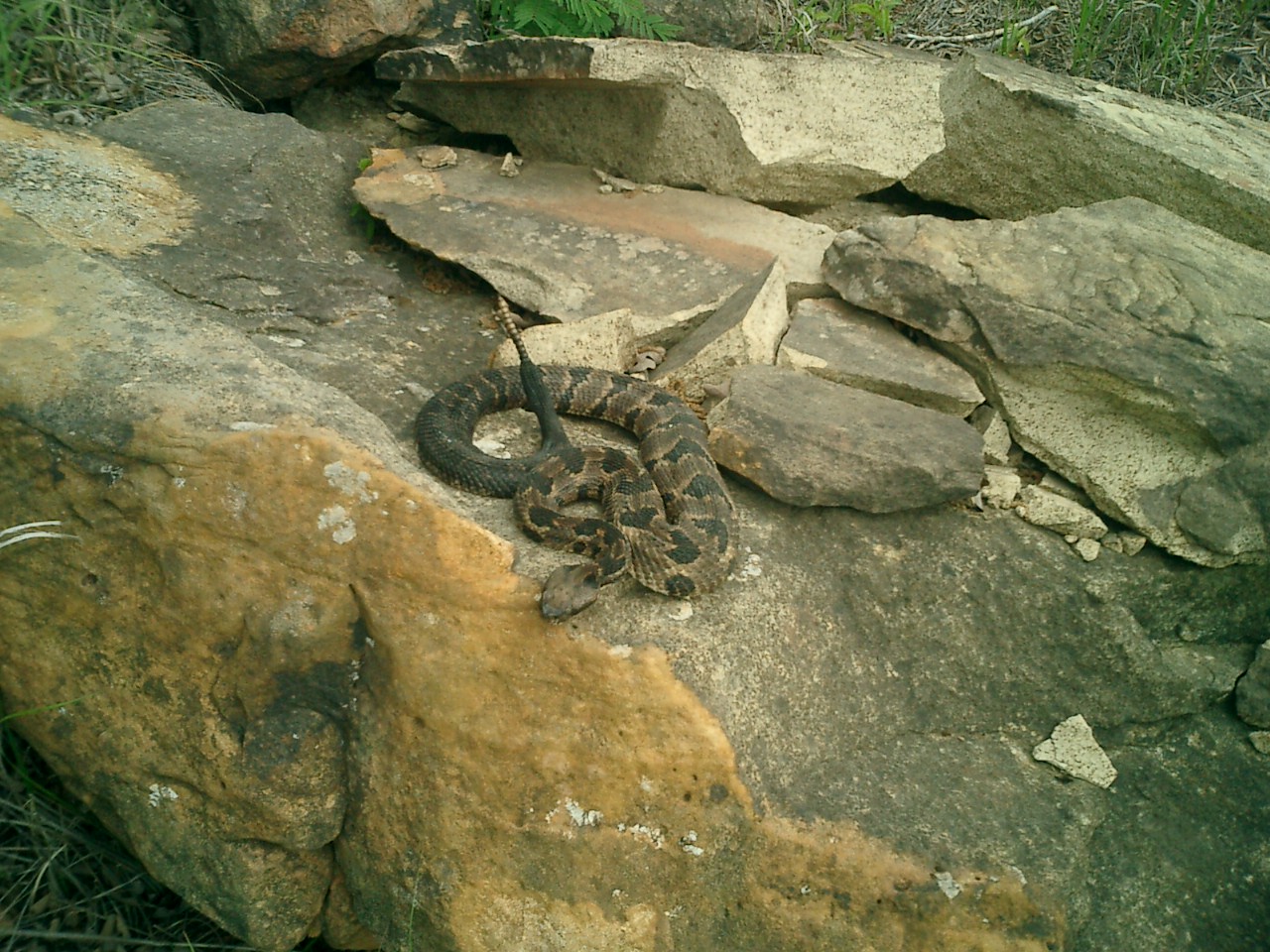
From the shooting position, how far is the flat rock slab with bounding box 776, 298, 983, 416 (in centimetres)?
483

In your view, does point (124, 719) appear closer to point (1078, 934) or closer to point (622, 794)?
point (622, 794)

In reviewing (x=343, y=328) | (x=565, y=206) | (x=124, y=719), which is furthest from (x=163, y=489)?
(x=565, y=206)

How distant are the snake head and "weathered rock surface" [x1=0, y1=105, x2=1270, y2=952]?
0.09 m

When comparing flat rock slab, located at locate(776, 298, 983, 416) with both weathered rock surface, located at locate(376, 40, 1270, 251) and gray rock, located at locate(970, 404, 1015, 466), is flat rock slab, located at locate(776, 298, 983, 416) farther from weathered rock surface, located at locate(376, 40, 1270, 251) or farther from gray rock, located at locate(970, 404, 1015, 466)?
weathered rock surface, located at locate(376, 40, 1270, 251)

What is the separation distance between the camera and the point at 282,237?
553 centimetres

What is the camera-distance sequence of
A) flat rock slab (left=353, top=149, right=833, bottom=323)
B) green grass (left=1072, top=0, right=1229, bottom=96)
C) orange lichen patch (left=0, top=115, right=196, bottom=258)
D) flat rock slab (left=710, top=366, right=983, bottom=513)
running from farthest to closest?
green grass (left=1072, top=0, right=1229, bottom=96) → flat rock slab (left=353, top=149, right=833, bottom=323) → orange lichen patch (left=0, top=115, right=196, bottom=258) → flat rock slab (left=710, top=366, right=983, bottom=513)

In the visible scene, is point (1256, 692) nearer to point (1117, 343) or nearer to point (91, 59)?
point (1117, 343)

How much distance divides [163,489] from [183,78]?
4.08m

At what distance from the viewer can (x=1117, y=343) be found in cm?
452

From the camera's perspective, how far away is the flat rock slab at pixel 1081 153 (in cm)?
551

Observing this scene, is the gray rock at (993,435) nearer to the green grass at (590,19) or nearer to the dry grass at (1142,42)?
the green grass at (590,19)

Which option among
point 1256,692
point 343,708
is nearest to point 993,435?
point 1256,692

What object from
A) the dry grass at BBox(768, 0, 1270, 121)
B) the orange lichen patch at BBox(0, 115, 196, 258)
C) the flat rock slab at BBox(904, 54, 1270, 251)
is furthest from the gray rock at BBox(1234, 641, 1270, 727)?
the orange lichen patch at BBox(0, 115, 196, 258)

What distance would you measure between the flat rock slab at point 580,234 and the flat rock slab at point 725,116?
0.65 ft
